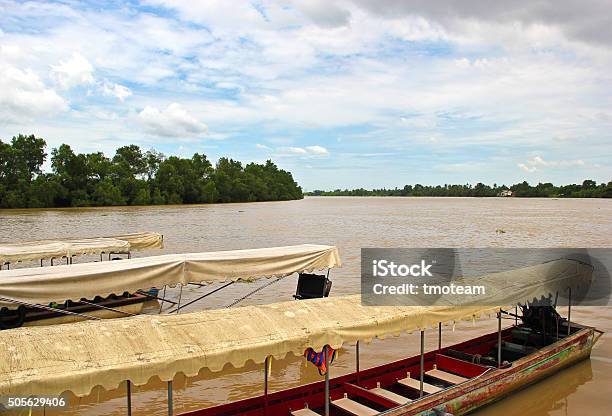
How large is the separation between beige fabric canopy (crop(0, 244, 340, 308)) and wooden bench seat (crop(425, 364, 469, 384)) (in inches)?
137

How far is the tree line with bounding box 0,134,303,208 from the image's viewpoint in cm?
5641

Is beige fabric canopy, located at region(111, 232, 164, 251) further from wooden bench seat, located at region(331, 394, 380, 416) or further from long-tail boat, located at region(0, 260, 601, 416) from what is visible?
wooden bench seat, located at region(331, 394, 380, 416)

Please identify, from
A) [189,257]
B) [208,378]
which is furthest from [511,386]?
[189,257]

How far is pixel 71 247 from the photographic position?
41.4 ft

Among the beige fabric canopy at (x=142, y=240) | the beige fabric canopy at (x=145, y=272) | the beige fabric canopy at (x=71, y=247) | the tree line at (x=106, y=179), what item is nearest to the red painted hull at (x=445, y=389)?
the beige fabric canopy at (x=145, y=272)

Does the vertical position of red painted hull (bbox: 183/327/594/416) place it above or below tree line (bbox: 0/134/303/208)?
below

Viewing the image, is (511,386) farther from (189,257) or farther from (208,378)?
(189,257)

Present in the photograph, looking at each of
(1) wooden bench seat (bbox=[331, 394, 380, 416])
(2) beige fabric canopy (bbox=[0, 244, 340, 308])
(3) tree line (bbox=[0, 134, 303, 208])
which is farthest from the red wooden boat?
(3) tree line (bbox=[0, 134, 303, 208])

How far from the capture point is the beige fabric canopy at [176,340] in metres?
3.96

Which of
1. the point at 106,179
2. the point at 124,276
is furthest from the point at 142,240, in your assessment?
the point at 106,179

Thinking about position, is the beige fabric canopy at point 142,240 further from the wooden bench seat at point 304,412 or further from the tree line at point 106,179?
the tree line at point 106,179

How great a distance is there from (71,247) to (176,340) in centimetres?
921

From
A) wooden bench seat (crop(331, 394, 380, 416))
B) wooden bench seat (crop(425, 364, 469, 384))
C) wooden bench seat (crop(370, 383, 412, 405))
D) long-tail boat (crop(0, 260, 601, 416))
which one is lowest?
wooden bench seat (crop(425, 364, 469, 384))

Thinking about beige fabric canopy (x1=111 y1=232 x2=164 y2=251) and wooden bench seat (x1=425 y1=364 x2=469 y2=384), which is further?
beige fabric canopy (x1=111 y1=232 x2=164 y2=251)
